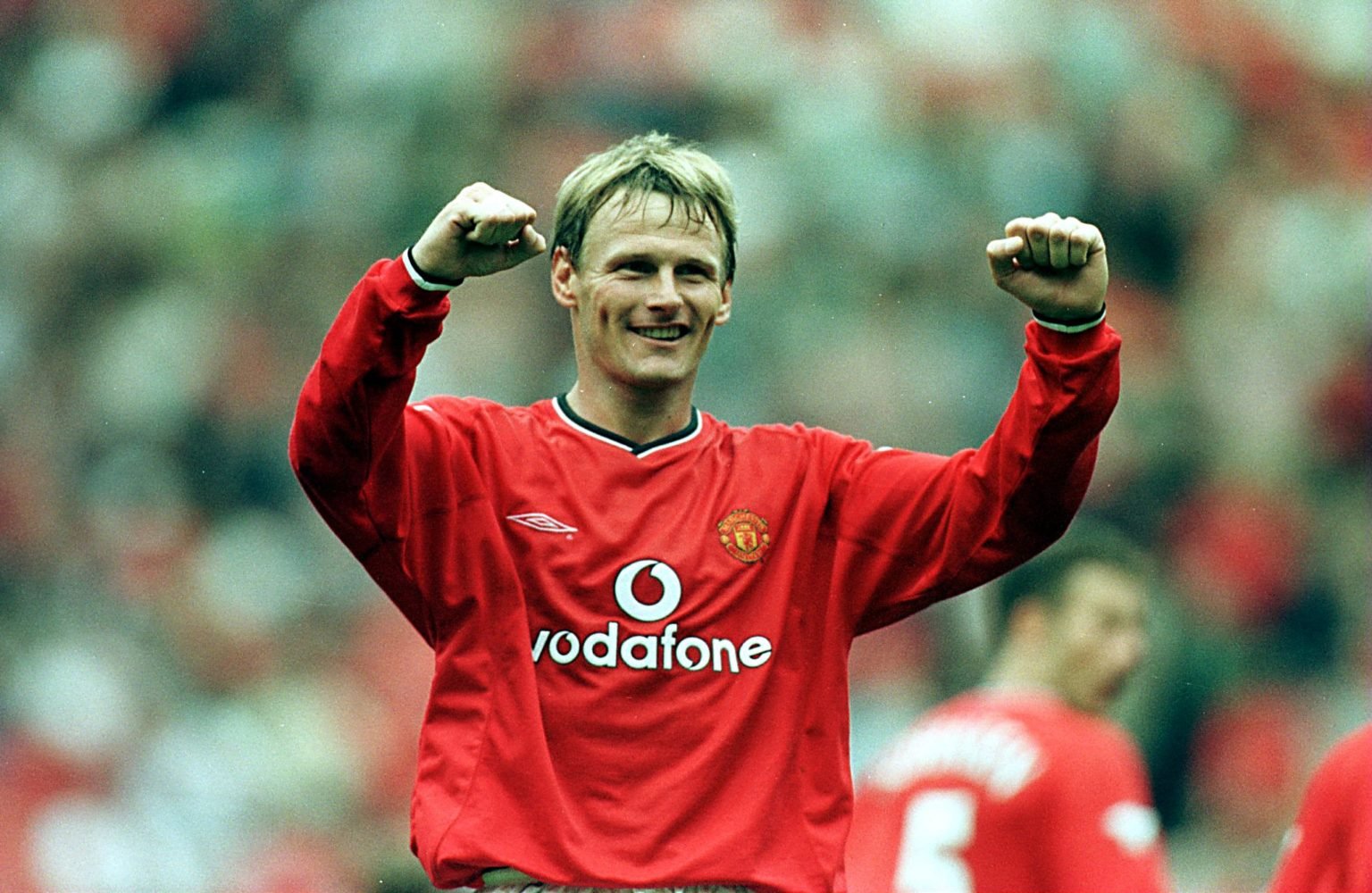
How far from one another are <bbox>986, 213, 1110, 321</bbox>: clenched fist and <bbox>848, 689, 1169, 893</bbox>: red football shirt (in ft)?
4.43

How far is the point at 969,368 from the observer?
21.4 ft

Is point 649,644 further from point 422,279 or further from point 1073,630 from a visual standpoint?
point 1073,630

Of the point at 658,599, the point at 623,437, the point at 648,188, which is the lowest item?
the point at 658,599

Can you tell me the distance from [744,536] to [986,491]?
1.26 ft

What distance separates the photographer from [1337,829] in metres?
3.38

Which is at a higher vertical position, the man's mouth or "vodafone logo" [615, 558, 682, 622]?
the man's mouth

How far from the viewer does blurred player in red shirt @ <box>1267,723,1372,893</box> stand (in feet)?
10.9

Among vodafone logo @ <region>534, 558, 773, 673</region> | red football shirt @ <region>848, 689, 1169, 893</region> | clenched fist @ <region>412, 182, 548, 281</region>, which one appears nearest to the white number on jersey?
red football shirt @ <region>848, 689, 1169, 893</region>

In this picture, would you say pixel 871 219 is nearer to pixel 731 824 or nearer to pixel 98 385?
pixel 98 385

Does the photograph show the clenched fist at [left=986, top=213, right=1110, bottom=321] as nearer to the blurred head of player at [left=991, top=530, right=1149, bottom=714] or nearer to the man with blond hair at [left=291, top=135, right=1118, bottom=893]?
the man with blond hair at [left=291, top=135, right=1118, bottom=893]

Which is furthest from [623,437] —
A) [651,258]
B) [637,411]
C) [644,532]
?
[651,258]

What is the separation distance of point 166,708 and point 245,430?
102 cm

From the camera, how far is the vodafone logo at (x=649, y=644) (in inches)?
107

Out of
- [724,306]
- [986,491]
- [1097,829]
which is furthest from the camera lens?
[1097,829]
